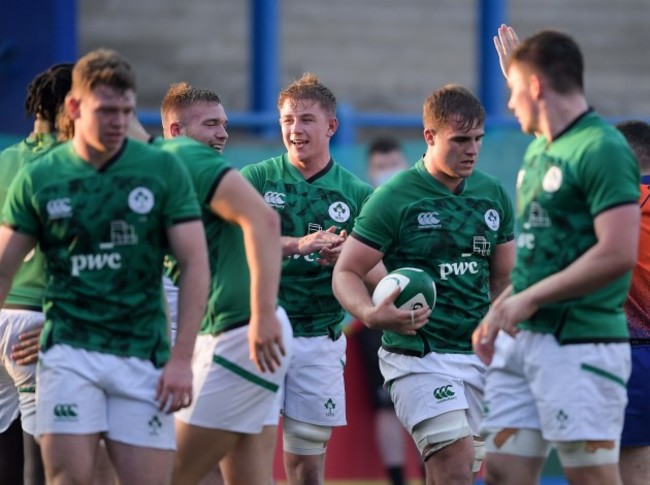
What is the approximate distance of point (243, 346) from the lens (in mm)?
5395

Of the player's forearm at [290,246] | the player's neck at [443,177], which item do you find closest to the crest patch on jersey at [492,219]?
the player's neck at [443,177]

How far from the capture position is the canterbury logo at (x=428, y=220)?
21.9 ft

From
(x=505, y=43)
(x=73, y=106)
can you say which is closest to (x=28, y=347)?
(x=73, y=106)

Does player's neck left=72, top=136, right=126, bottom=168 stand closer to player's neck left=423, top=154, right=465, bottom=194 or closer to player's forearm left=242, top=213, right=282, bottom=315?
player's forearm left=242, top=213, right=282, bottom=315

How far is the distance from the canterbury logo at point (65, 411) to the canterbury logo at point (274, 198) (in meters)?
2.46

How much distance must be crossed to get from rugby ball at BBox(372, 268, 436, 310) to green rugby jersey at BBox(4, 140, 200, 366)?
1.45 meters

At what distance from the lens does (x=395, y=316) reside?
6.22m

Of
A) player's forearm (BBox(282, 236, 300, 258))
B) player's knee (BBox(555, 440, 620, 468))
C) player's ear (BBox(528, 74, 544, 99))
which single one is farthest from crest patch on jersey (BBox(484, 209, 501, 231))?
player's knee (BBox(555, 440, 620, 468))

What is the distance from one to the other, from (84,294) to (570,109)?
1.85 m

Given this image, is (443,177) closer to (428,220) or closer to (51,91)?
(428,220)

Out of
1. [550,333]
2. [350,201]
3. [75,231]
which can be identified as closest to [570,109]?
[550,333]

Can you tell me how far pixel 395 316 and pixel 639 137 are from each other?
1.53m

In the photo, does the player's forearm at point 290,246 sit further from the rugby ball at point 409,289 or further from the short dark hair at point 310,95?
the short dark hair at point 310,95

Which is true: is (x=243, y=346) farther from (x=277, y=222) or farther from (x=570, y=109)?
(x=570, y=109)
